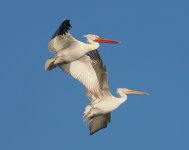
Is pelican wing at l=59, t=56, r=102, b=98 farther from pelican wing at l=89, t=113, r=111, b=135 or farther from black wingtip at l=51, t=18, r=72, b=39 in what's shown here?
black wingtip at l=51, t=18, r=72, b=39

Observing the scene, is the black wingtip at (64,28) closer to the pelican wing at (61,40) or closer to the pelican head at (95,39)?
the pelican wing at (61,40)

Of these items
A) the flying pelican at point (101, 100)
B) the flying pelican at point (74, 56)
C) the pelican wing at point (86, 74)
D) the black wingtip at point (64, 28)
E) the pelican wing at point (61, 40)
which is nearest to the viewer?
the black wingtip at point (64, 28)

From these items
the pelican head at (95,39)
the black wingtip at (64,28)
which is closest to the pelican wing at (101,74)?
the pelican head at (95,39)

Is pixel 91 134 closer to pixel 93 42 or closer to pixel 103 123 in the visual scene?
pixel 103 123

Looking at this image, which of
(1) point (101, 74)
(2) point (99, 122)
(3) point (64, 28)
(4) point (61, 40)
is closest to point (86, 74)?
(1) point (101, 74)

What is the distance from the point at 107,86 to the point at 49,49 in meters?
2.38

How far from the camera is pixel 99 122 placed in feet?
121

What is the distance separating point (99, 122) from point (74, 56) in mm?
3244

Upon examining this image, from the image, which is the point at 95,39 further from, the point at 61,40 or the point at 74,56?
the point at 61,40

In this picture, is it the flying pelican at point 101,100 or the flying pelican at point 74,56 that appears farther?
the flying pelican at point 101,100

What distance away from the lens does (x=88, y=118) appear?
3622cm

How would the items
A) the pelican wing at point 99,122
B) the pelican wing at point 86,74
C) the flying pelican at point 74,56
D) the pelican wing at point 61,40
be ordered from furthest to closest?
the pelican wing at point 99,122 → the pelican wing at point 86,74 → the flying pelican at point 74,56 → the pelican wing at point 61,40

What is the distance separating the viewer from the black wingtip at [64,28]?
33.2 m

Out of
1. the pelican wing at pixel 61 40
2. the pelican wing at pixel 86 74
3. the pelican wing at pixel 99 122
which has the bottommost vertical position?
the pelican wing at pixel 99 122
